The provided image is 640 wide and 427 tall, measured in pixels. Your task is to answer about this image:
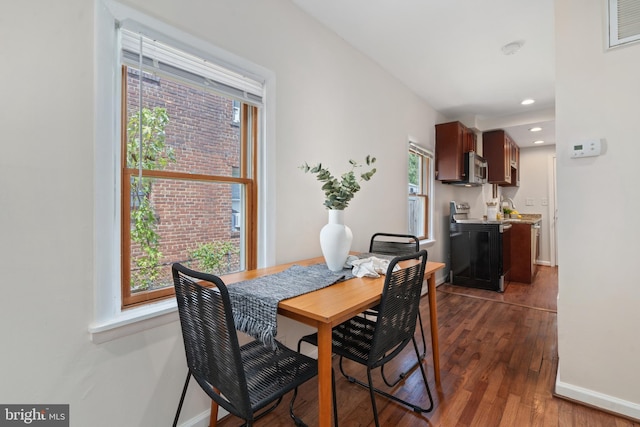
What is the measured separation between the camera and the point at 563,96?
5.74 ft

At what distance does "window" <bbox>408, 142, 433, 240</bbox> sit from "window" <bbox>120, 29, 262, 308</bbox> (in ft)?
8.01

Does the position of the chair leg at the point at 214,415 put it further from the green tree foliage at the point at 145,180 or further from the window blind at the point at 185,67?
the window blind at the point at 185,67

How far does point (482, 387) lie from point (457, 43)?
2.70 meters

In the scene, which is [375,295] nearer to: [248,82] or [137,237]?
[137,237]

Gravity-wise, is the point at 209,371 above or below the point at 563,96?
below

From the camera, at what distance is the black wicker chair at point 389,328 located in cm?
126

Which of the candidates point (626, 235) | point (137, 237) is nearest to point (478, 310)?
point (626, 235)

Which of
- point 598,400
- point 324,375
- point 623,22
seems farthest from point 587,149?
point 324,375

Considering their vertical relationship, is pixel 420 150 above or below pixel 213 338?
above

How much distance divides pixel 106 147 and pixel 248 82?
0.89 metres

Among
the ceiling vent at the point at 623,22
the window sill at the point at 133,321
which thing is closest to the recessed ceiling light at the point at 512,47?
the ceiling vent at the point at 623,22

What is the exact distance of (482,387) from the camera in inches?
72.6

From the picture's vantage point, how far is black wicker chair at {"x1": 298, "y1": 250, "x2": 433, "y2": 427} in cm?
126

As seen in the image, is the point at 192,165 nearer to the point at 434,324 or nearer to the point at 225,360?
the point at 225,360
